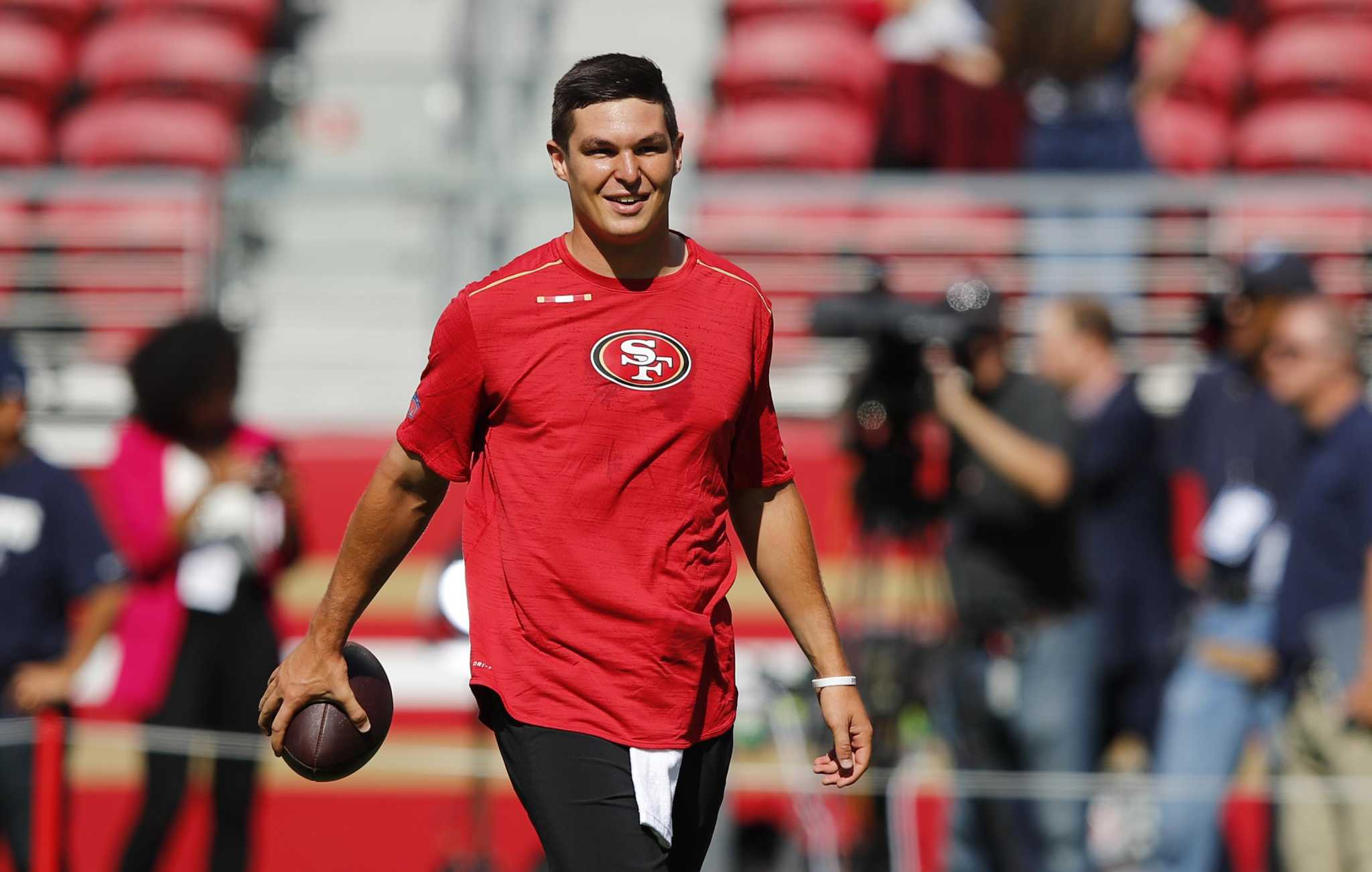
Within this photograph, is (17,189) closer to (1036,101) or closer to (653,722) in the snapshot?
(1036,101)

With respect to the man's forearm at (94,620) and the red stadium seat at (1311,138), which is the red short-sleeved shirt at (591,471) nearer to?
the man's forearm at (94,620)

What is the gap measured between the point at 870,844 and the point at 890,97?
4295 millimetres

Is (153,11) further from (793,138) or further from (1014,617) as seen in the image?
(1014,617)

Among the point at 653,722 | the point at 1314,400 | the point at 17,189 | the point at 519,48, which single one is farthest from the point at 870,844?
the point at 519,48

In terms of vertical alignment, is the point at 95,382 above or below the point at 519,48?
below

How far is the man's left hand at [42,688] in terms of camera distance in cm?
533

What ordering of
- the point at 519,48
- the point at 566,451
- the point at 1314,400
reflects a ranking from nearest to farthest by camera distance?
the point at 566,451
the point at 1314,400
the point at 519,48

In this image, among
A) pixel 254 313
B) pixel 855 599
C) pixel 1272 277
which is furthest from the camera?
pixel 254 313

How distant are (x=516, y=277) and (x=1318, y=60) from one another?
337 inches

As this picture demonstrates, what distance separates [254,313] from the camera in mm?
8711

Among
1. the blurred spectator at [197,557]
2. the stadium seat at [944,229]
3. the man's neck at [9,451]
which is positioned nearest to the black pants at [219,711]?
the blurred spectator at [197,557]

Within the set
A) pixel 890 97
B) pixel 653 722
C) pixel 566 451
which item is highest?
pixel 890 97

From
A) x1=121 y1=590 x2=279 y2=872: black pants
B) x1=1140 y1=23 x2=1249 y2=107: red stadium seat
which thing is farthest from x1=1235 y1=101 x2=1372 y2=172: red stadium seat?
x1=121 y1=590 x2=279 y2=872: black pants

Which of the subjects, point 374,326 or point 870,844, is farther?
point 374,326
